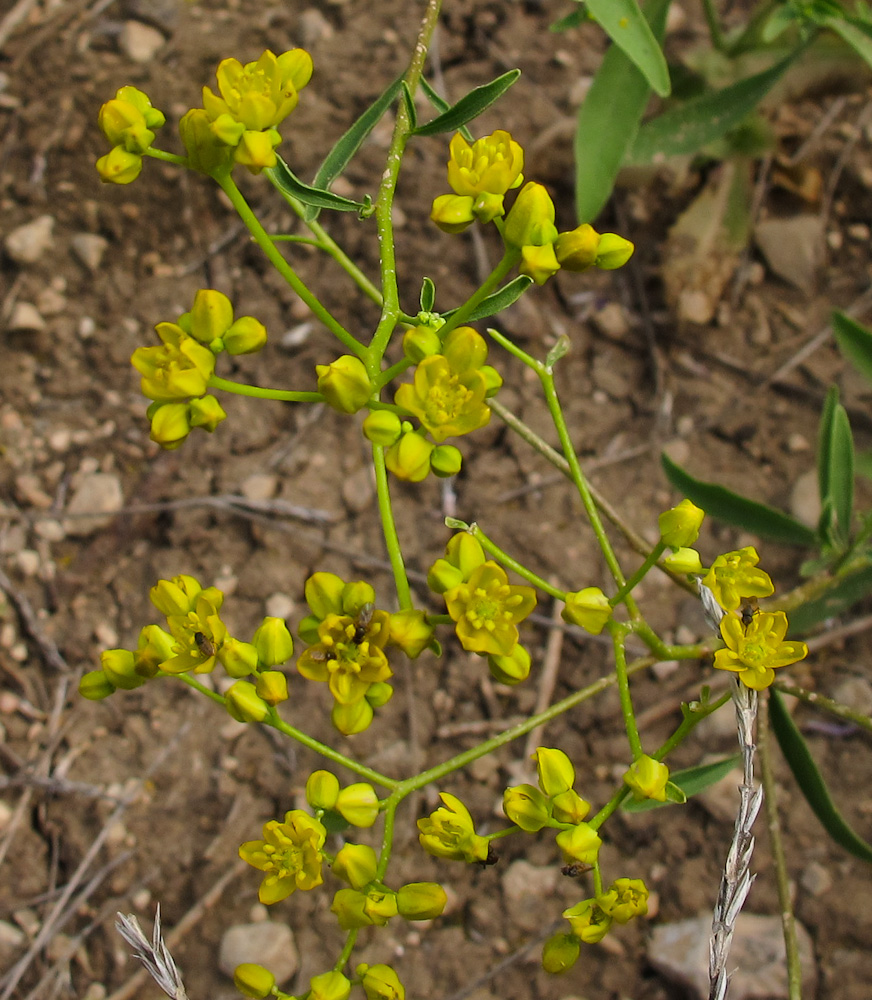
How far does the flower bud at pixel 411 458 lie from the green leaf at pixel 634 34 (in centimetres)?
106

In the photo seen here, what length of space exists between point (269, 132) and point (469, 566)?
80 cm

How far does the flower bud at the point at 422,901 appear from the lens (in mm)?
1553

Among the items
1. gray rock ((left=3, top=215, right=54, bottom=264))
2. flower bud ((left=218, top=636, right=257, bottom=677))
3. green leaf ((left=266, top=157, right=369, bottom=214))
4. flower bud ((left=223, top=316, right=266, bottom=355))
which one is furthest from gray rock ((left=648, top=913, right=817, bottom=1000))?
gray rock ((left=3, top=215, right=54, bottom=264))

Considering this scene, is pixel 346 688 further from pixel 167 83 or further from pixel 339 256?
pixel 167 83

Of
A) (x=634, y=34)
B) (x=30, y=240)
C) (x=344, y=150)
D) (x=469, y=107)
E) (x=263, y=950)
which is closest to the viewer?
(x=469, y=107)

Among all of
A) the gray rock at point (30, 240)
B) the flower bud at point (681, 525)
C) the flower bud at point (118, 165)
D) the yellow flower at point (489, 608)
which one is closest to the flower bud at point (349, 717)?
the yellow flower at point (489, 608)

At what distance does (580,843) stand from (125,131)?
1.44 m

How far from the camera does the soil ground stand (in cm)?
231

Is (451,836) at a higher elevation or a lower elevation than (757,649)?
lower

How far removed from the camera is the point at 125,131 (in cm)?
175

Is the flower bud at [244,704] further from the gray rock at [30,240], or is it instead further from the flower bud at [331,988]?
the gray rock at [30,240]

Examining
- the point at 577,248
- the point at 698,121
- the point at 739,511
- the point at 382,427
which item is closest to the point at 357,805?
the point at 382,427

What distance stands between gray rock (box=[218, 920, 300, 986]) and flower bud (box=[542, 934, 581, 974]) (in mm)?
867

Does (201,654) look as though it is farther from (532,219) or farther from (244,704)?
(532,219)
